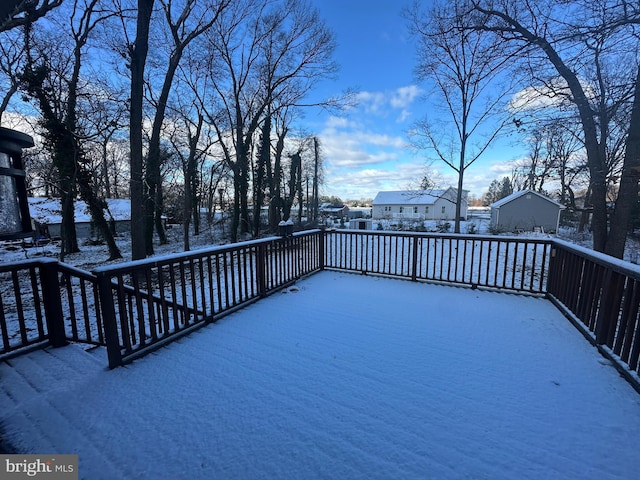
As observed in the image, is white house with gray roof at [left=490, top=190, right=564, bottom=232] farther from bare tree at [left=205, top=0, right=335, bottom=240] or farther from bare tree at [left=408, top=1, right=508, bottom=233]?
bare tree at [left=205, top=0, right=335, bottom=240]

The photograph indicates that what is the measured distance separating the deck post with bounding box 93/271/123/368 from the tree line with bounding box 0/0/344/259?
10.9ft

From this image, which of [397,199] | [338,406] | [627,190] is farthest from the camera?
[397,199]

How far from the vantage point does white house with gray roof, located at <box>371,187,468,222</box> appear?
28812 millimetres

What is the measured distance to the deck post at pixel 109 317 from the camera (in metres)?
2.07

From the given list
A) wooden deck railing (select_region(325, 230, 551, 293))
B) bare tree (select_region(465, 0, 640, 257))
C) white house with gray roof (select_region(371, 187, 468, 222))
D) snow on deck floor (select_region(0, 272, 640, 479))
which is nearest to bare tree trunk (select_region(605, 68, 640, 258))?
bare tree (select_region(465, 0, 640, 257))

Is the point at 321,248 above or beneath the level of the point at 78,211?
beneath

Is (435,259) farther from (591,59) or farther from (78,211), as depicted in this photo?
(78,211)

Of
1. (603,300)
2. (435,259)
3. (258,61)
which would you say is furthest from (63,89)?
(603,300)

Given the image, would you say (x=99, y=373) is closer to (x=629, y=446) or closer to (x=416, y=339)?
(x=416, y=339)

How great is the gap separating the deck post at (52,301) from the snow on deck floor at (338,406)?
15cm

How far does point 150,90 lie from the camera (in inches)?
383

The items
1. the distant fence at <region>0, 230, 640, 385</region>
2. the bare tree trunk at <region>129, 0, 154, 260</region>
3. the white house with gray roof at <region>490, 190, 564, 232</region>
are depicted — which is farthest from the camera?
the white house with gray roof at <region>490, 190, 564, 232</region>

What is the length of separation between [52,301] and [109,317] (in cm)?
97

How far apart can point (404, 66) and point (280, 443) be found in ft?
33.7
